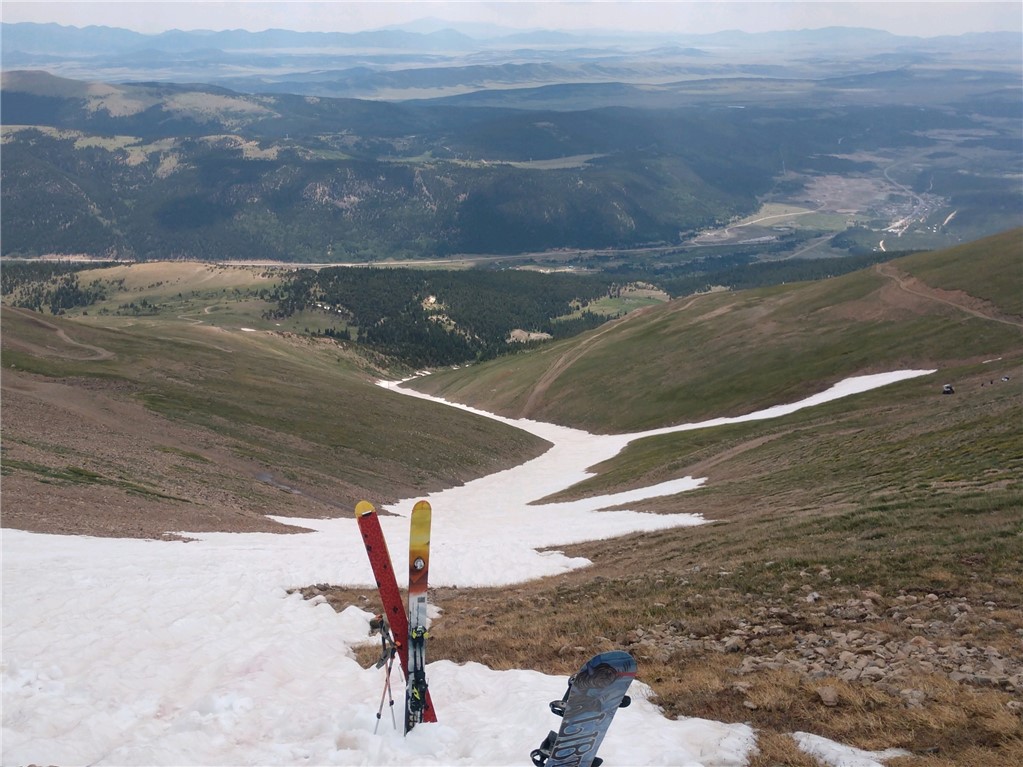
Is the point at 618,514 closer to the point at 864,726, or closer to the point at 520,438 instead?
the point at 864,726

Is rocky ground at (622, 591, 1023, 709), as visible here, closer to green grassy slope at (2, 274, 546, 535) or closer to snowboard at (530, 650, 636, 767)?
snowboard at (530, 650, 636, 767)

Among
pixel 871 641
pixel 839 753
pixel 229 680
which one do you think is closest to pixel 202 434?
pixel 229 680

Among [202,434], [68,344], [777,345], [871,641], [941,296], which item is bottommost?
[202,434]

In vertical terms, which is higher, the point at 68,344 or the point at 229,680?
the point at 229,680

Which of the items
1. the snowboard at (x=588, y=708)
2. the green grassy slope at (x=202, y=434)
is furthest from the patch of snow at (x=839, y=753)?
the green grassy slope at (x=202, y=434)

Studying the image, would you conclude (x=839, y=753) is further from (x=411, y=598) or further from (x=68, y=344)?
(x=68, y=344)

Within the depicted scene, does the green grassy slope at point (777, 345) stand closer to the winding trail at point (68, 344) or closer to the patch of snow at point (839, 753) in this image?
the winding trail at point (68, 344)

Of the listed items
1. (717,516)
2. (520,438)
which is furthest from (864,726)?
(520,438)

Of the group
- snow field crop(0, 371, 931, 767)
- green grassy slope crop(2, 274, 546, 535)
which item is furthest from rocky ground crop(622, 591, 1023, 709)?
green grassy slope crop(2, 274, 546, 535)
